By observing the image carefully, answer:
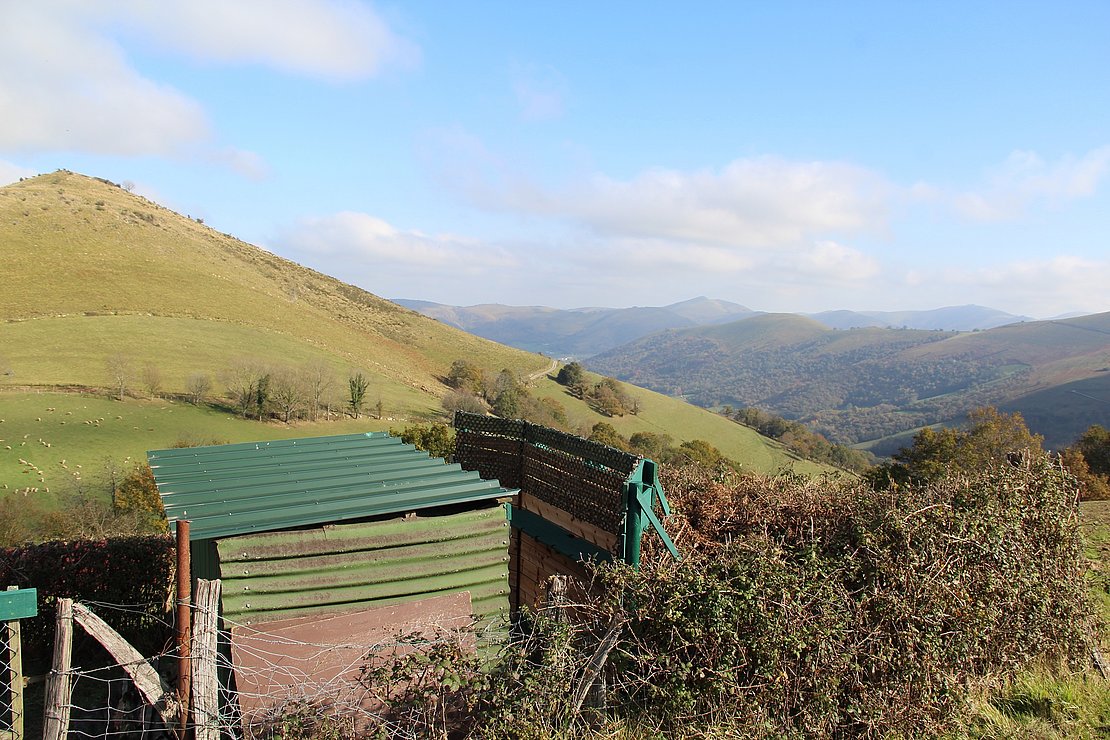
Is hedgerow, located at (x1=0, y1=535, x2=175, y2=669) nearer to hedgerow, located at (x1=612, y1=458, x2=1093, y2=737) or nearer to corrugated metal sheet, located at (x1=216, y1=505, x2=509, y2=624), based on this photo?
corrugated metal sheet, located at (x1=216, y1=505, x2=509, y2=624)

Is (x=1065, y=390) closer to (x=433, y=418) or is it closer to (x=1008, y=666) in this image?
(x=433, y=418)

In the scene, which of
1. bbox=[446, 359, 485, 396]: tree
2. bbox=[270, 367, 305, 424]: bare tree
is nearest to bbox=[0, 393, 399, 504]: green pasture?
bbox=[270, 367, 305, 424]: bare tree

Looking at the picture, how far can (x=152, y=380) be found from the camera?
39.4 m

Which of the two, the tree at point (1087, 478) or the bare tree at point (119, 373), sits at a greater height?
the bare tree at point (119, 373)

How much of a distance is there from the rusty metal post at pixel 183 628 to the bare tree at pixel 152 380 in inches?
1597

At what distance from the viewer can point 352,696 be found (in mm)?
4547

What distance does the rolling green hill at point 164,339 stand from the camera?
109 ft

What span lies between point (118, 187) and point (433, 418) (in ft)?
300

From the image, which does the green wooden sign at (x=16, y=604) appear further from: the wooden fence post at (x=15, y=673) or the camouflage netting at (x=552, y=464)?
the camouflage netting at (x=552, y=464)

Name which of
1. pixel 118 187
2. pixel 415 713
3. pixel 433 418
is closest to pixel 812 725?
pixel 415 713

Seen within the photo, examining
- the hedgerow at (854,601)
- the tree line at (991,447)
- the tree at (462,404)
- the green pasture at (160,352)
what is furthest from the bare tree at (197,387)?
the hedgerow at (854,601)

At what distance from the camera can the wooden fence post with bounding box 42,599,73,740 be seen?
10.7ft

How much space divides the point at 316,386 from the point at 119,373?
428 inches

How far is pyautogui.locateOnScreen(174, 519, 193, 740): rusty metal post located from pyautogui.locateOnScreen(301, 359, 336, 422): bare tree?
134 feet
